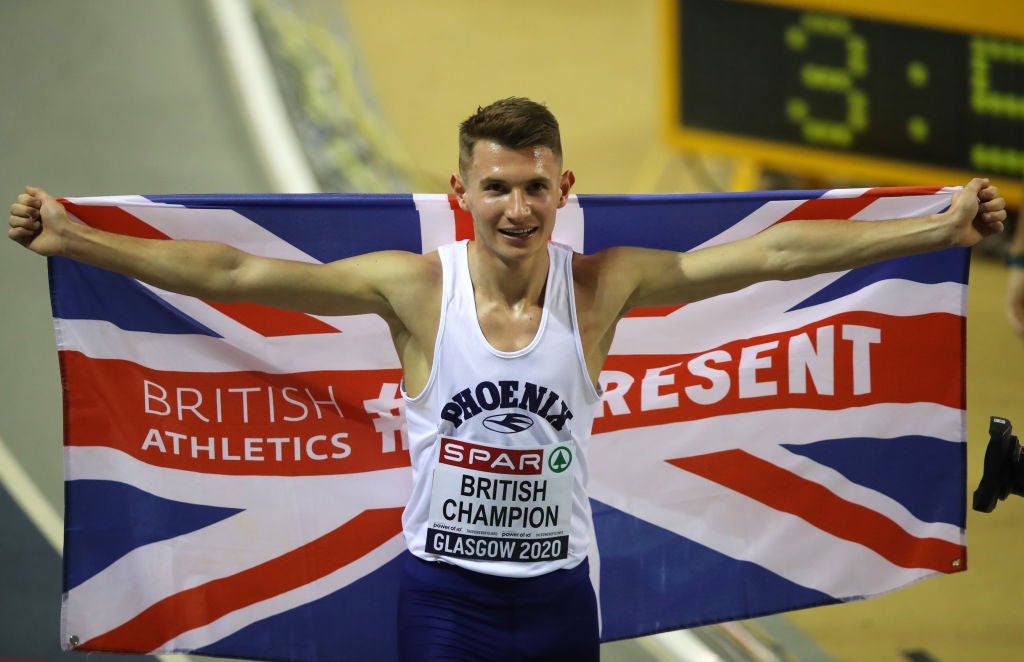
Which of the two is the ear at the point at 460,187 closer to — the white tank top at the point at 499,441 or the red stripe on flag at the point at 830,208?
the white tank top at the point at 499,441

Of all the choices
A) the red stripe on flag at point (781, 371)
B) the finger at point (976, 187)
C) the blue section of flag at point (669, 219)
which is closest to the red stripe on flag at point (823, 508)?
the red stripe on flag at point (781, 371)

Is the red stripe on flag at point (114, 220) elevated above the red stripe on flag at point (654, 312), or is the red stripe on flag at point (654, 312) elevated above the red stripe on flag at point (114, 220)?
the red stripe on flag at point (114, 220)

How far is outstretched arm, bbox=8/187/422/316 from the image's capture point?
10.3ft

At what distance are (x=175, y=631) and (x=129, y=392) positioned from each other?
0.74 m

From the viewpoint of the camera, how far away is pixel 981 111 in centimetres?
827

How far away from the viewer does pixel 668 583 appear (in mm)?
4043

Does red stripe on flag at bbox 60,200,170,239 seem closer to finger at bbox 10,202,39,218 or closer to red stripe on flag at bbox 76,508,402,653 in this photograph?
finger at bbox 10,202,39,218

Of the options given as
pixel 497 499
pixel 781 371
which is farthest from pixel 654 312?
pixel 497 499

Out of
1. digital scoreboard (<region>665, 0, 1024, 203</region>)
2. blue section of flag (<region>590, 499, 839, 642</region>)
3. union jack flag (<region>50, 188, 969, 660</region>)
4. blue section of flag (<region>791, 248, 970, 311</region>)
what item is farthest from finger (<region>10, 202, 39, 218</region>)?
digital scoreboard (<region>665, 0, 1024, 203</region>)

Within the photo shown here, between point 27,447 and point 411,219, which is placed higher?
point 411,219

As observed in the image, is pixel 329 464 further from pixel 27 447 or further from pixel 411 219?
pixel 27 447

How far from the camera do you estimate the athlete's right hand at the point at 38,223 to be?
10.3 ft

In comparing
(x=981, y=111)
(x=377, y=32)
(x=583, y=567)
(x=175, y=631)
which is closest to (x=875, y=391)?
(x=583, y=567)

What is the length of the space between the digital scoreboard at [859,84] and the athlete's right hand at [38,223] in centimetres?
602
